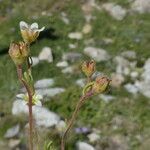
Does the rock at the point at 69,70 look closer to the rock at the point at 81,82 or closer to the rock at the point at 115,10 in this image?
the rock at the point at 81,82

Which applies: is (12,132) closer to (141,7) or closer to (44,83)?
(44,83)

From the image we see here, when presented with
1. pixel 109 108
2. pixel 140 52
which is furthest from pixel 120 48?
pixel 109 108

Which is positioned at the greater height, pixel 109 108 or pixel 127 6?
pixel 127 6

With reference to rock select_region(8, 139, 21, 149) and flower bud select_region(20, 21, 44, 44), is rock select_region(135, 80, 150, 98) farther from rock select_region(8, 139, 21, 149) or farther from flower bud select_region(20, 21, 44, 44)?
flower bud select_region(20, 21, 44, 44)

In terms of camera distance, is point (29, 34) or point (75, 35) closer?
point (29, 34)

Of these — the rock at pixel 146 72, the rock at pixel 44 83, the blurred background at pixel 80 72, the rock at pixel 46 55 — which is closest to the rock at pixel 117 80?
the blurred background at pixel 80 72

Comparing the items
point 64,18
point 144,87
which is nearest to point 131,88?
point 144,87

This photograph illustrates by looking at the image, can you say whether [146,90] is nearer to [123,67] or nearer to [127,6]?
[123,67]
